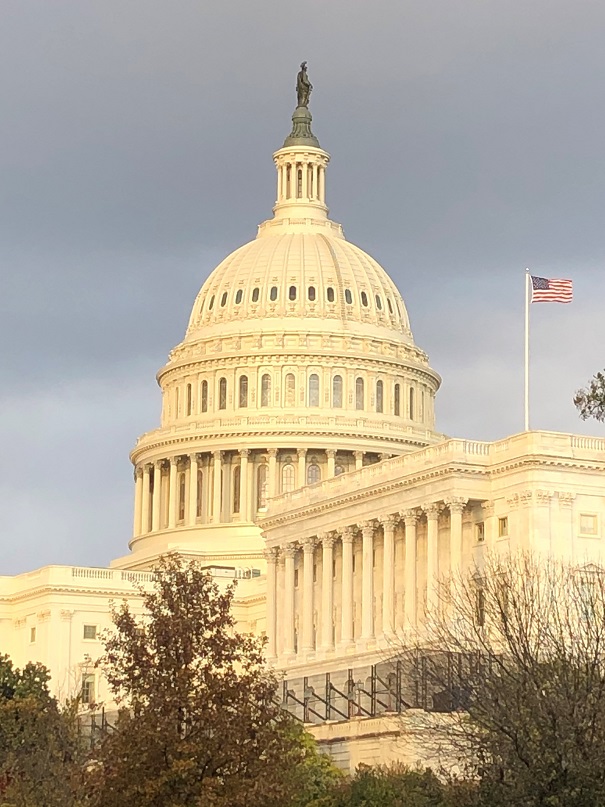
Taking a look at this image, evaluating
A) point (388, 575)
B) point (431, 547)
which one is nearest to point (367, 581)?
point (388, 575)

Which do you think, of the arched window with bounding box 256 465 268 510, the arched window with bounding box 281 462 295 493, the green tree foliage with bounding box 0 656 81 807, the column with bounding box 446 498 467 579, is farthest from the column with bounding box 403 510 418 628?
the arched window with bounding box 256 465 268 510

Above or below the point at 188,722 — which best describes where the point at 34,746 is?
above

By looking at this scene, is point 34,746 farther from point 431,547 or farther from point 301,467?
point 301,467

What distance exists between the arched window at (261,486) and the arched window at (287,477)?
1.48 m

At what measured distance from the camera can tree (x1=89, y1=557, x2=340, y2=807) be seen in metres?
72.8

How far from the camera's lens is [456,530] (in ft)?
458

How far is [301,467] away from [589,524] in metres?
60.7

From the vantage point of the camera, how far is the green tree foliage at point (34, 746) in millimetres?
89812

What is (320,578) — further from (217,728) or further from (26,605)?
(217,728)

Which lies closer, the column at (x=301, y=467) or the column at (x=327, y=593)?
the column at (x=327, y=593)

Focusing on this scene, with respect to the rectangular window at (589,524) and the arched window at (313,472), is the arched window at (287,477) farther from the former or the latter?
the rectangular window at (589,524)

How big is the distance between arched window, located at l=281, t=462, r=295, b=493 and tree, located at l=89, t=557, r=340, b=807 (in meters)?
120

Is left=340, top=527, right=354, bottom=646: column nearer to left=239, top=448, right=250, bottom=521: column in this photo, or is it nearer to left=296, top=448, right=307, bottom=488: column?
left=296, top=448, right=307, bottom=488: column

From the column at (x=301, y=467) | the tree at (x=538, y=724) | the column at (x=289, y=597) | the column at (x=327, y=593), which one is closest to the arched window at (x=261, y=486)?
the column at (x=301, y=467)
